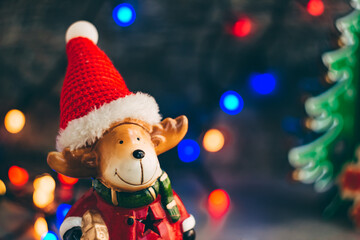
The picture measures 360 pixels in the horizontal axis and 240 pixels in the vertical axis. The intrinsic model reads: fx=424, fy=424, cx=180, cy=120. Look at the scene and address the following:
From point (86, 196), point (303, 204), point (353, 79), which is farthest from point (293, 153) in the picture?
point (86, 196)

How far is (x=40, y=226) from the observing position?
3.84 feet

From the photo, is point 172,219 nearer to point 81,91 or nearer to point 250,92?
point 81,91

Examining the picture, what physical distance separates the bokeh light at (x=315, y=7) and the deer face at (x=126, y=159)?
0.86 metres

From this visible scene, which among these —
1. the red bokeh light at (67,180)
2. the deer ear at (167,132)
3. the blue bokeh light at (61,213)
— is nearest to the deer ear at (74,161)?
the deer ear at (167,132)

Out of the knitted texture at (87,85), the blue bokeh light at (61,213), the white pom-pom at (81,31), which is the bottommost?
the blue bokeh light at (61,213)

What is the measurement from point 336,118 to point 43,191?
2.90ft

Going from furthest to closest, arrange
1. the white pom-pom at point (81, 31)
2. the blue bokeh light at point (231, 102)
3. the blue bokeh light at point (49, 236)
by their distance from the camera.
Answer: the blue bokeh light at point (231, 102) < the blue bokeh light at point (49, 236) < the white pom-pom at point (81, 31)

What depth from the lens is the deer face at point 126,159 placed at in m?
0.73

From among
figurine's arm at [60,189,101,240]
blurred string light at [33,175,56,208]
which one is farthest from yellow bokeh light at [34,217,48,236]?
figurine's arm at [60,189,101,240]

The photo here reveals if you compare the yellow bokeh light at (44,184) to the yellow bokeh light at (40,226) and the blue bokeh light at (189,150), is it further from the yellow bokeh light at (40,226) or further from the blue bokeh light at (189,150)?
the blue bokeh light at (189,150)

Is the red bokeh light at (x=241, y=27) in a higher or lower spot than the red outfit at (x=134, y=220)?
higher

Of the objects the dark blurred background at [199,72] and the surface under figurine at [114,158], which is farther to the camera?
the dark blurred background at [199,72]

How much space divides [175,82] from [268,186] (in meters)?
0.49

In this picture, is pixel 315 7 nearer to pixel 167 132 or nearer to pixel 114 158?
pixel 167 132
